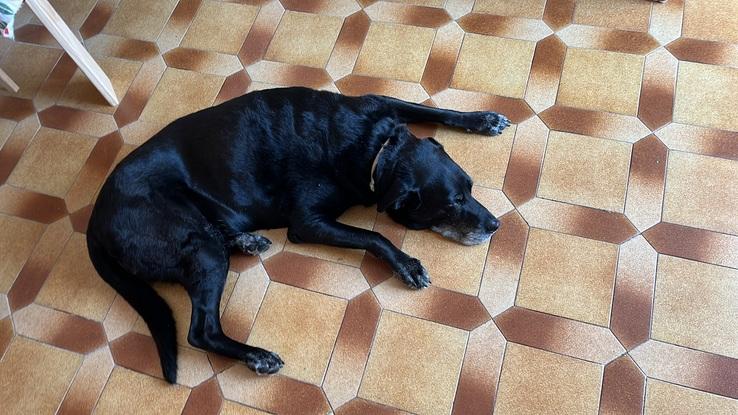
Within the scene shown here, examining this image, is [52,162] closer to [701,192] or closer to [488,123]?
[488,123]

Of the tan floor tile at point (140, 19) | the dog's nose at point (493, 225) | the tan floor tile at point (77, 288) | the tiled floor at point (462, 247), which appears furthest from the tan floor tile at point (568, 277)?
the tan floor tile at point (140, 19)

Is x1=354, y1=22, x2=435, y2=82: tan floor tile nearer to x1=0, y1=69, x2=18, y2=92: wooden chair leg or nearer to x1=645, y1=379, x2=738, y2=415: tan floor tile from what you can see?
x1=645, y1=379, x2=738, y2=415: tan floor tile

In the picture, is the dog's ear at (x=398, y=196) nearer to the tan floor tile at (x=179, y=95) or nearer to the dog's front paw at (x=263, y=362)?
the dog's front paw at (x=263, y=362)

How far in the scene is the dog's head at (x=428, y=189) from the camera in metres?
1.71

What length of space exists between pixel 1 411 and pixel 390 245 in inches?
54.4

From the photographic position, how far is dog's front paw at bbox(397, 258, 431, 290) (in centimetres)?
179

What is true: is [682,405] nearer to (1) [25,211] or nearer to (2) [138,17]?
(1) [25,211]

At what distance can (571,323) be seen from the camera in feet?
5.55

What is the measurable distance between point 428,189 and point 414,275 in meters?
0.28

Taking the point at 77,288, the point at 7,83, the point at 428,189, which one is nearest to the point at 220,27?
the point at 7,83

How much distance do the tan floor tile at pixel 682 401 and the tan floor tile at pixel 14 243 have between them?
2157 mm

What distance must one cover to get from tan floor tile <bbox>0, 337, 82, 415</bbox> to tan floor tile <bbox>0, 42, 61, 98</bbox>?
1.21 m

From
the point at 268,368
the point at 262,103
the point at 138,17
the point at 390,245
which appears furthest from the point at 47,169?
the point at 390,245

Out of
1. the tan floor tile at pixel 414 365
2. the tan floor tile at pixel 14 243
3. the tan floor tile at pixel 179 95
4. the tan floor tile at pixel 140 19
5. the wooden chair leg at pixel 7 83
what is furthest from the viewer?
the tan floor tile at pixel 140 19
